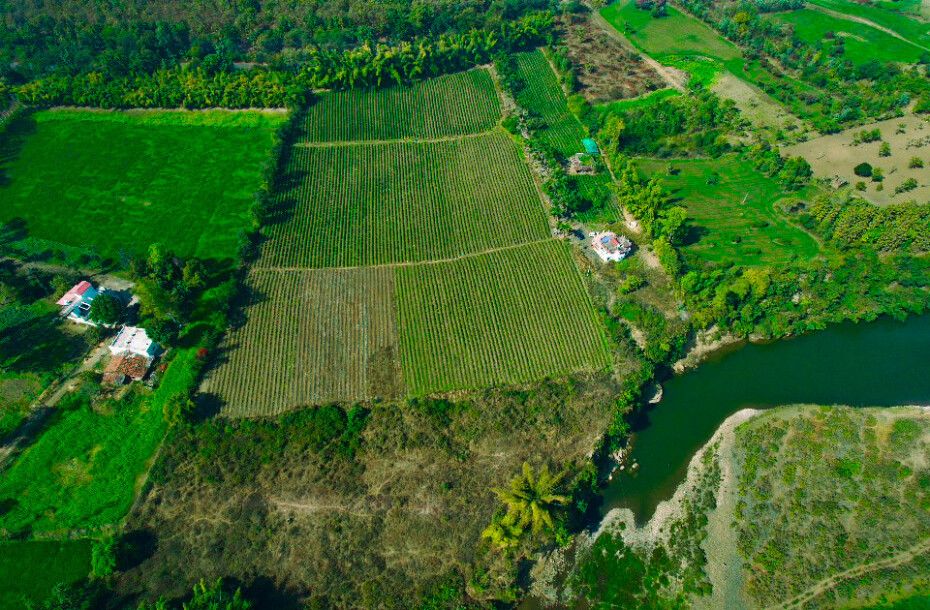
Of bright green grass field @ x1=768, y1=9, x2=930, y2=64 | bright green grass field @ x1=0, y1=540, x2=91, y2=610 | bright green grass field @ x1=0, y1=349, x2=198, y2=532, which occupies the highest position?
bright green grass field @ x1=768, y1=9, x2=930, y2=64

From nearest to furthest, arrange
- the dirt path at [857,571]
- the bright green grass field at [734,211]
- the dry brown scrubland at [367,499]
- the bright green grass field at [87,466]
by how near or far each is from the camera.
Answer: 1. the dirt path at [857,571]
2. the dry brown scrubland at [367,499]
3. the bright green grass field at [87,466]
4. the bright green grass field at [734,211]

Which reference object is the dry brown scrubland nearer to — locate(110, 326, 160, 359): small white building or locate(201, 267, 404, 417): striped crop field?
locate(201, 267, 404, 417): striped crop field

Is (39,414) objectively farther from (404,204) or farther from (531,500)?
(531,500)

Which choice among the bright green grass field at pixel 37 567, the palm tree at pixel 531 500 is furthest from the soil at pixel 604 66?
the bright green grass field at pixel 37 567

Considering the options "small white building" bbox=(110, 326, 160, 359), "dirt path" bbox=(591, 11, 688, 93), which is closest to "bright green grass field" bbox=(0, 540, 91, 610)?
"small white building" bbox=(110, 326, 160, 359)

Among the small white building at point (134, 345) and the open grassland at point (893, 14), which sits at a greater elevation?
the open grassland at point (893, 14)

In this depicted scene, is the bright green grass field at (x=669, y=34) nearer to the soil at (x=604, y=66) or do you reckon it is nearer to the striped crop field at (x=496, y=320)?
the soil at (x=604, y=66)
